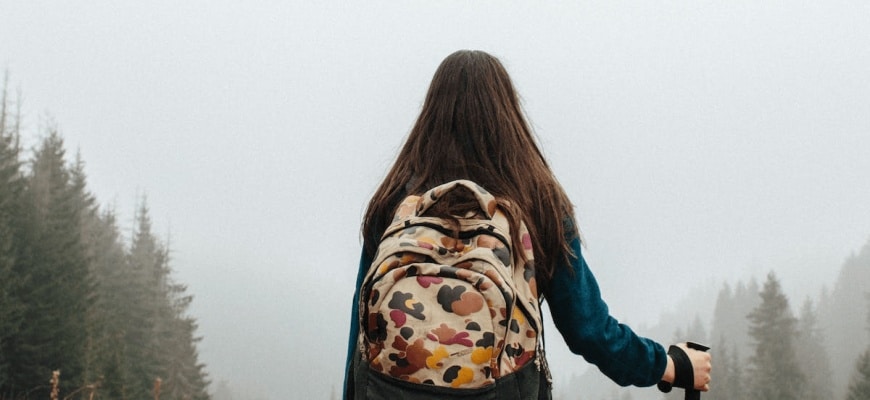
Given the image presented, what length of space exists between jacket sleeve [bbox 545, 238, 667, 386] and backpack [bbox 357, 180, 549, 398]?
0.20 metres

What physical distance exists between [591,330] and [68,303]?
33849mm

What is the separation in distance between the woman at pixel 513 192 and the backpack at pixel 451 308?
0.13 meters

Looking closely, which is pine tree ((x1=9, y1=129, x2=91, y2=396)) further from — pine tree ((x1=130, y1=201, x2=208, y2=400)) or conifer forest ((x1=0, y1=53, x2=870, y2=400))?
pine tree ((x1=130, y1=201, x2=208, y2=400))

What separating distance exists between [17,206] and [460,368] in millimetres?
33794

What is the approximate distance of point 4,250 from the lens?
2717cm

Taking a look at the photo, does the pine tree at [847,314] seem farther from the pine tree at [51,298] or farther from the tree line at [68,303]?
the pine tree at [51,298]

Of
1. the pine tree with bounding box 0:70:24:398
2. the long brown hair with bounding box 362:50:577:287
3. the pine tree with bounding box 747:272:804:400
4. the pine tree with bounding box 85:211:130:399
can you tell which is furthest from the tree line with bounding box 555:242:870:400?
the long brown hair with bounding box 362:50:577:287

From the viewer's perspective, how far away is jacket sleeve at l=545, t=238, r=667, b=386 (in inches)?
98.2

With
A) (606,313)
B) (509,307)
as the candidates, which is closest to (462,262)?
(509,307)

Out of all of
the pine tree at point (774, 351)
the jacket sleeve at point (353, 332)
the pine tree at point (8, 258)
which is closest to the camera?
the jacket sleeve at point (353, 332)

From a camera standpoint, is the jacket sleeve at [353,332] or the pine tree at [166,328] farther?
the pine tree at [166,328]

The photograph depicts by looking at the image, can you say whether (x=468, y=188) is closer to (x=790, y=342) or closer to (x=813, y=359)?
(x=790, y=342)

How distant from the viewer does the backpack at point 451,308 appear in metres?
2.20

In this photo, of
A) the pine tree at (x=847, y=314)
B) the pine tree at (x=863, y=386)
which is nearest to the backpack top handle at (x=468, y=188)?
the pine tree at (x=863, y=386)
